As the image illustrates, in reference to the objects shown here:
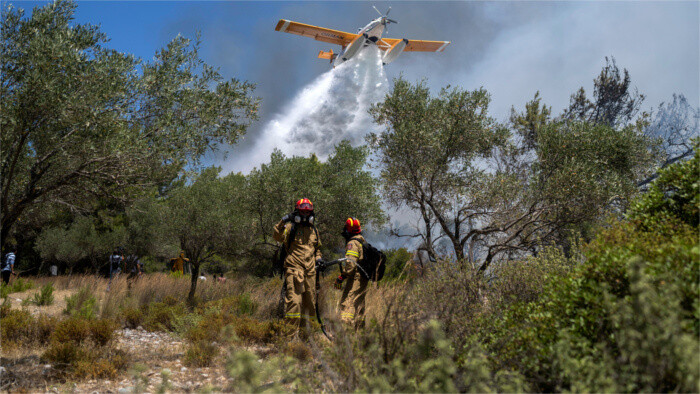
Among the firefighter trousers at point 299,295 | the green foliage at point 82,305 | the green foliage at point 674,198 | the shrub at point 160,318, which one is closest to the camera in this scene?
the green foliage at point 674,198

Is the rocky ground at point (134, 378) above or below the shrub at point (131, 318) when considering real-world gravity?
below

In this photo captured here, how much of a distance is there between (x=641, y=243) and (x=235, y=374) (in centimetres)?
267

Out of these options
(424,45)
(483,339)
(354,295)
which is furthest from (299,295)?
(424,45)

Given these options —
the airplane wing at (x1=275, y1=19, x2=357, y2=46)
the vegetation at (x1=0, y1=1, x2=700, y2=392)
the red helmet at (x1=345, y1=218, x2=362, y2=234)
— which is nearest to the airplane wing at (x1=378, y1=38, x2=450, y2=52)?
the airplane wing at (x1=275, y1=19, x2=357, y2=46)

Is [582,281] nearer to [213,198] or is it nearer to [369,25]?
[213,198]

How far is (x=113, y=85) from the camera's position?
5695 mm

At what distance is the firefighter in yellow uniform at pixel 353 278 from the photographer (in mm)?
6646

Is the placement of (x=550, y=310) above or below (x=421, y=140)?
below

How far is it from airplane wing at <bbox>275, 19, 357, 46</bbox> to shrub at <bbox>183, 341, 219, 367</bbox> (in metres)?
35.9

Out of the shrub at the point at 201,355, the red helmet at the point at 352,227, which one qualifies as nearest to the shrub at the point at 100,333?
the shrub at the point at 201,355

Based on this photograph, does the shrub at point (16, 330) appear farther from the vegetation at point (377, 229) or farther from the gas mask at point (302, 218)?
the gas mask at point (302, 218)

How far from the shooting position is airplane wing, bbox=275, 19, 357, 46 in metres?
37.6

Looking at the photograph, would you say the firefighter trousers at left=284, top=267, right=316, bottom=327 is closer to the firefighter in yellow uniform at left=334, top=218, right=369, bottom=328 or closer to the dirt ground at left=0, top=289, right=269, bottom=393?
the firefighter in yellow uniform at left=334, top=218, right=369, bottom=328

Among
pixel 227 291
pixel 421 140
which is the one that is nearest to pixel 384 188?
pixel 421 140
